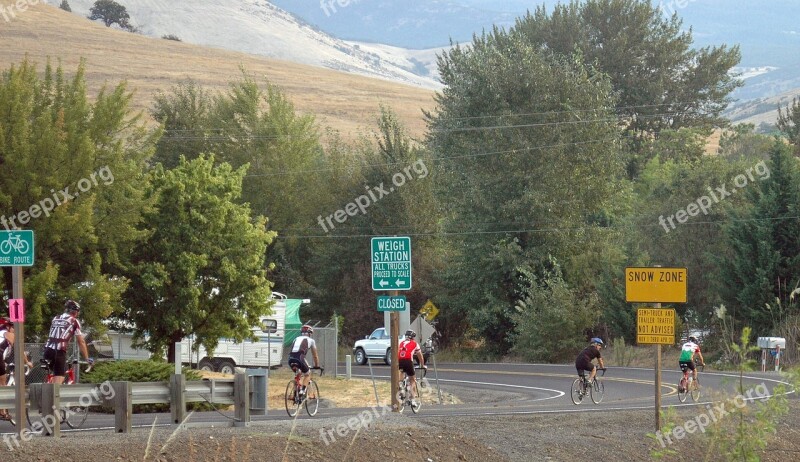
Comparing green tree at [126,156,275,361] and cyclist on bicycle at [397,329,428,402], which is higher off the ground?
green tree at [126,156,275,361]

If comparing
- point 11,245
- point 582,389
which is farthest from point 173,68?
point 11,245

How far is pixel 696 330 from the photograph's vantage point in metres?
52.3

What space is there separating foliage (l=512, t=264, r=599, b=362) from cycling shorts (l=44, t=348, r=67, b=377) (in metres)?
36.3

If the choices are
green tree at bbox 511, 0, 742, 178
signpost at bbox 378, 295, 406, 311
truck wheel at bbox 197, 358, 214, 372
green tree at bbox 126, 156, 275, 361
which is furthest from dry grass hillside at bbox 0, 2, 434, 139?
signpost at bbox 378, 295, 406, 311

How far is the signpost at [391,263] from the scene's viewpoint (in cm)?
1977

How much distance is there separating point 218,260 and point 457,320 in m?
29.1

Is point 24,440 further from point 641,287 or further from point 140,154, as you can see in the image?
point 140,154

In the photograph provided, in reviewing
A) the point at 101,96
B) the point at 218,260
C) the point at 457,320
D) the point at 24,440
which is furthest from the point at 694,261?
the point at 24,440

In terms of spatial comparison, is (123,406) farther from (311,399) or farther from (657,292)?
(657,292)

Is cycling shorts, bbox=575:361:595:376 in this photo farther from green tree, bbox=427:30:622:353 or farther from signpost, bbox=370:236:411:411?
green tree, bbox=427:30:622:353

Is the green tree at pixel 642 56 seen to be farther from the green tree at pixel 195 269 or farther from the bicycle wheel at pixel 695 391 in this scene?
the bicycle wheel at pixel 695 391

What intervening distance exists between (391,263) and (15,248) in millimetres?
6319

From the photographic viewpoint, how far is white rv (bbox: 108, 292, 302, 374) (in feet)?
137

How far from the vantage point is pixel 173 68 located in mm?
131500
